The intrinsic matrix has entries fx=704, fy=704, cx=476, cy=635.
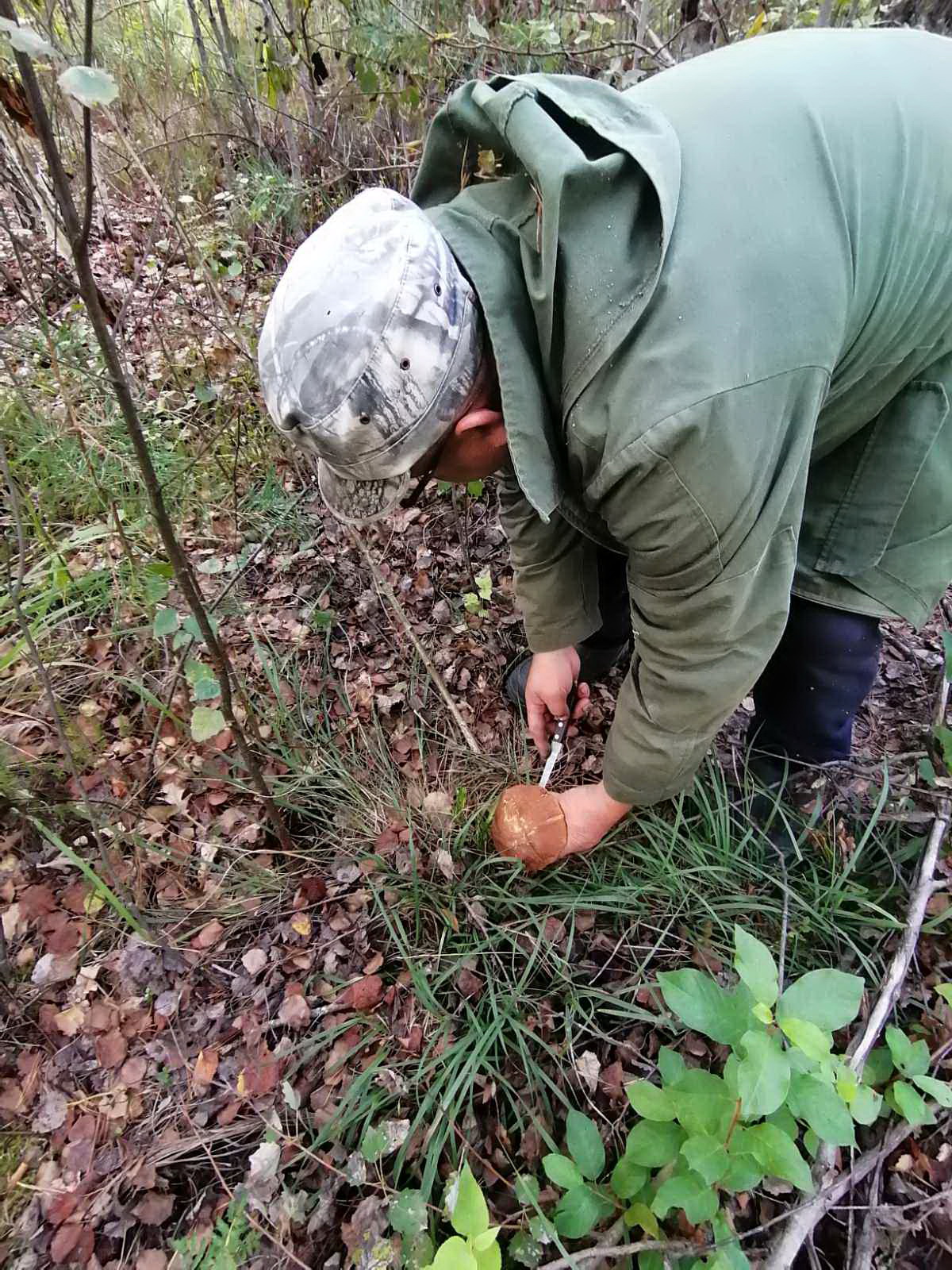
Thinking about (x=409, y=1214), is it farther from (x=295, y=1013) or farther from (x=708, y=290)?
(x=708, y=290)

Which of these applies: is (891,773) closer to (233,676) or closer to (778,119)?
(778,119)

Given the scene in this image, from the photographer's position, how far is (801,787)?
2.11 meters

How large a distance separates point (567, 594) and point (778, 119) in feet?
3.73

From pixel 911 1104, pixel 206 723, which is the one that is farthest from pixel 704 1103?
pixel 206 723

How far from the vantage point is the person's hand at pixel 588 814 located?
1.85 metres

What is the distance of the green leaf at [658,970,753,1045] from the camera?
114 cm

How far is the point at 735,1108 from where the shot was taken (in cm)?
115

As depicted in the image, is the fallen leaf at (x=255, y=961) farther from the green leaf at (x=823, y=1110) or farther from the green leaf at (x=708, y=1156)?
the green leaf at (x=823, y=1110)

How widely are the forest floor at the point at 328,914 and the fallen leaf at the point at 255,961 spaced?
0.01m

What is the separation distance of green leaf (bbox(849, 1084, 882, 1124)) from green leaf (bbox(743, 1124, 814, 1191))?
6.1 inches

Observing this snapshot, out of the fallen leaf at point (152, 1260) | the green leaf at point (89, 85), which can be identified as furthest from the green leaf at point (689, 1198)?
the green leaf at point (89, 85)

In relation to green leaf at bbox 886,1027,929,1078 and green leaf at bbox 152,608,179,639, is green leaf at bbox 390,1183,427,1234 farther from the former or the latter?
green leaf at bbox 152,608,179,639

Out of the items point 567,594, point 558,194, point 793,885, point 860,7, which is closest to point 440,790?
point 567,594

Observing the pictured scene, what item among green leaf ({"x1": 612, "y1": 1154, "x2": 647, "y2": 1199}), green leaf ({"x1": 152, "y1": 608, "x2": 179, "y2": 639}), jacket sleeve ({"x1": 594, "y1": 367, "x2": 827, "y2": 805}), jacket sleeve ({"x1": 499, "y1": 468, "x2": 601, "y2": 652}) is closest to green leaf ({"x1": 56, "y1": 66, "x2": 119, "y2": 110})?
jacket sleeve ({"x1": 594, "y1": 367, "x2": 827, "y2": 805})
